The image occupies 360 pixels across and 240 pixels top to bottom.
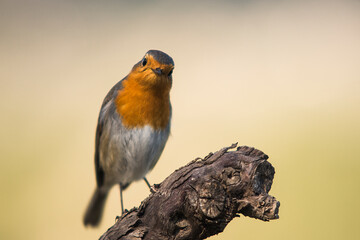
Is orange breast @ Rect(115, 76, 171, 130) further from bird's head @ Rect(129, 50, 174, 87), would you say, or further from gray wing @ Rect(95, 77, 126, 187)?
gray wing @ Rect(95, 77, 126, 187)

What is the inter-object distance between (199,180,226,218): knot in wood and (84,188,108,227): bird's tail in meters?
2.63

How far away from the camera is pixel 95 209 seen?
15.0ft

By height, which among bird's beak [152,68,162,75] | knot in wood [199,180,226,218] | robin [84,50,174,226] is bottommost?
knot in wood [199,180,226,218]

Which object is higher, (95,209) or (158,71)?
(158,71)

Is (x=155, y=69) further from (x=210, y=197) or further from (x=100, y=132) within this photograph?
(x=210, y=197)

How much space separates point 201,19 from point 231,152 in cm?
417

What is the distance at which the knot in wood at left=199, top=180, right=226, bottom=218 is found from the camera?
2.05 meters

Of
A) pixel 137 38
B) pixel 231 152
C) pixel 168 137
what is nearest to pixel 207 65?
pixel 137 38

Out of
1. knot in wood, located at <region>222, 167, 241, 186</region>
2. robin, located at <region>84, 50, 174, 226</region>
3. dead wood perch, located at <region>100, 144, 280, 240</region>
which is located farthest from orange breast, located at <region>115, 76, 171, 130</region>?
knot in wood, located at <region>222, 167, 241, 186</region>

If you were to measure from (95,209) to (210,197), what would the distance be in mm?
2757

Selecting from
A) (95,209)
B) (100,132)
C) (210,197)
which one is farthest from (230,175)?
(95,209)

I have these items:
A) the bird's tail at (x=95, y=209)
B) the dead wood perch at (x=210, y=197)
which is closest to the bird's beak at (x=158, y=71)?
the dead wood perch at (x=210, y=197)

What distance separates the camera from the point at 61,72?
5230mm

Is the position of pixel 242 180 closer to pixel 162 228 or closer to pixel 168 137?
pixel 162 228
